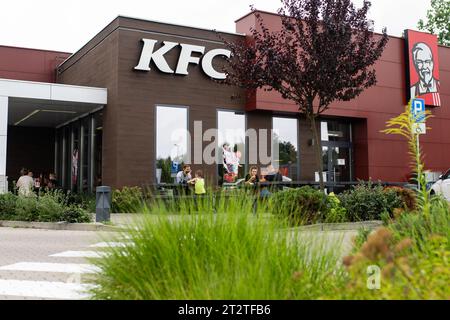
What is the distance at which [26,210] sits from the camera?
46.5 feet

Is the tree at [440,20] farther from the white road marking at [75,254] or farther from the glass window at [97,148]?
the white road marking at [75,254]

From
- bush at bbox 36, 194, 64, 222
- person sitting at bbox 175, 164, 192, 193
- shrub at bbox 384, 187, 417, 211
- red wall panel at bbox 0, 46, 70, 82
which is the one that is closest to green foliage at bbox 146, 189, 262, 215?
shrub at bbox 384, 187, 417, 211

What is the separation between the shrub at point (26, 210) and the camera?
1410 cm

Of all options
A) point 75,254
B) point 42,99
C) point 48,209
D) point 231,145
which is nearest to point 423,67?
point 231,145

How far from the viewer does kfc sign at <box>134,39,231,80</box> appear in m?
18.2

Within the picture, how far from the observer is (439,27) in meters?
45.3

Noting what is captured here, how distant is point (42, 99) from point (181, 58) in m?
5.30

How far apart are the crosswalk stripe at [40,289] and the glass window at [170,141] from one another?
1202 cm

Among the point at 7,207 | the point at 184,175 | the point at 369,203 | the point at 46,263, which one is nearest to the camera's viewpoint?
the point at 46,263

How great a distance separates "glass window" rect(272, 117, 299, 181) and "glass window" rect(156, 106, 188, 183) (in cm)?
390

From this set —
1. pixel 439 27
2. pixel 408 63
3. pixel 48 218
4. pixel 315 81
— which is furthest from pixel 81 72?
pixel 439 27

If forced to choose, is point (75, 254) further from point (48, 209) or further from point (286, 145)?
point (286, 145)

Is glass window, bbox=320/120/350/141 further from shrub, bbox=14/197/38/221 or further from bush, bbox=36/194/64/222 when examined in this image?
shrub, bbox=14/197/38/221

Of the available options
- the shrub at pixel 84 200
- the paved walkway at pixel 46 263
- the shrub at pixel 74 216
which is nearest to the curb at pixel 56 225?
the shrub at pixel 74 216
